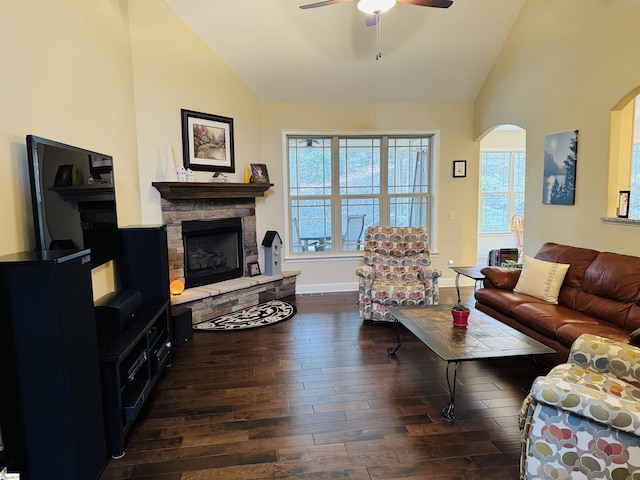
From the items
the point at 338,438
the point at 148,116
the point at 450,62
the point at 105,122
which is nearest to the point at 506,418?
the point at 338,438

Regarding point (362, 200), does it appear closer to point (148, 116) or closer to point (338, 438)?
point (148, 116)

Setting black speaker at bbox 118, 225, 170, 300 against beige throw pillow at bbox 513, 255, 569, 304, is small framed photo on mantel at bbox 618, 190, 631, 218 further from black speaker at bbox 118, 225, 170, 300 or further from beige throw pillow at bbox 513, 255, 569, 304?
black speaker at bbox 118, 225, 170, 300

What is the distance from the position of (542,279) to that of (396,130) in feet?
9.94

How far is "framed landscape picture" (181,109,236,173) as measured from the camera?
441 centimetres

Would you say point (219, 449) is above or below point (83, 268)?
below

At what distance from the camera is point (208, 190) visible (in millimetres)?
4504

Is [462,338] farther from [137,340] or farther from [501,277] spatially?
[137,340]

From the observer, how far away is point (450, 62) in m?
5.11

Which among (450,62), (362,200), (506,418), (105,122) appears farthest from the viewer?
(362,200)

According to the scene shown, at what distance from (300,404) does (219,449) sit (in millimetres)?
619

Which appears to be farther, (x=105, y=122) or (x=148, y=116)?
(x=148, y=116)

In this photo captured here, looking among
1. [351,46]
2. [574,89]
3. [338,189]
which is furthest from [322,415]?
[351,46]

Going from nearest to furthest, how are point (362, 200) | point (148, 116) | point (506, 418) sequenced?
point (506, 418) → point (148, 116) → point (362, 200)

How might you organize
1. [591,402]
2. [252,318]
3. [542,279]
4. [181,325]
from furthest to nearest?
[252,318]
[181,325]
[542,279]
[591,402]
